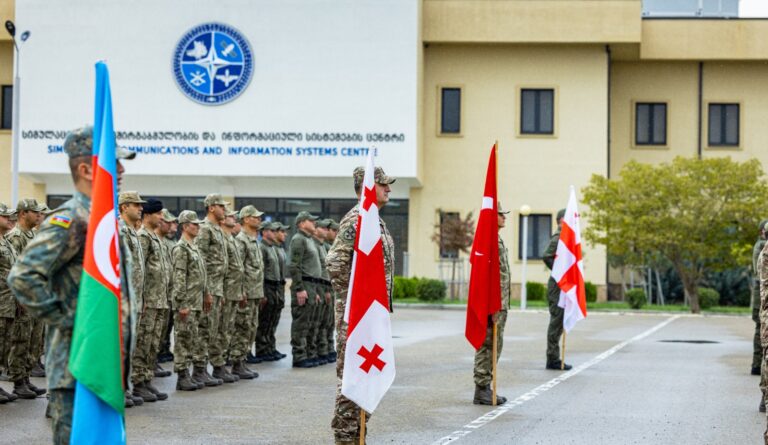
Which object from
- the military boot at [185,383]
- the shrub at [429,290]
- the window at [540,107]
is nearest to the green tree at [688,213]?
the shrub at [429,290]

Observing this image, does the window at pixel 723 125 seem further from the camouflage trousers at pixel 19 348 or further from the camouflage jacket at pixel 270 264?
the camouflage trousers at pixel 19 348

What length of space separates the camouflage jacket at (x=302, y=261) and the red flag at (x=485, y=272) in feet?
18.0

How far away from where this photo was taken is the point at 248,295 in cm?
A: 1622

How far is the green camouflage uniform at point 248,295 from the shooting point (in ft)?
51.8

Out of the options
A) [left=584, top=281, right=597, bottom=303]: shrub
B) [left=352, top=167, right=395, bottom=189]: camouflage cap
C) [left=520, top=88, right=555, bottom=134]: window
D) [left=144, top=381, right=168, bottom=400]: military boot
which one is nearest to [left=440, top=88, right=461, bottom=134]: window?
[left=520, top=88, right=555, bottom=134]: window

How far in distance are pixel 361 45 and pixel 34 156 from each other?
12244 mm

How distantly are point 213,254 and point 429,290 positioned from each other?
24660 millimetres

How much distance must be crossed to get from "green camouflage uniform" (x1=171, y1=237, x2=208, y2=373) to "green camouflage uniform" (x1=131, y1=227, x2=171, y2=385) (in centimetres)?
17

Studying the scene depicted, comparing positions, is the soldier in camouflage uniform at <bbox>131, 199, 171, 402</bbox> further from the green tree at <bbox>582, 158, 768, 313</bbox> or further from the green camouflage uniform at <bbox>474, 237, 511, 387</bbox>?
the green tree at <bbox>582, 158, 768, 313</bbox>

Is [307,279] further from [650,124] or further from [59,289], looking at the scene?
[650,124]

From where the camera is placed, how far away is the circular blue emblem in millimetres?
42250

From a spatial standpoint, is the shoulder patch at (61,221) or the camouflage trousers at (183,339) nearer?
the shoulder patch at (61,221)

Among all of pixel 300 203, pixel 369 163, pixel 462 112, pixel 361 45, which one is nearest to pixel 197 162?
pixel 300 203

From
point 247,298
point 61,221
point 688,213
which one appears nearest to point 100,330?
point 61,221
